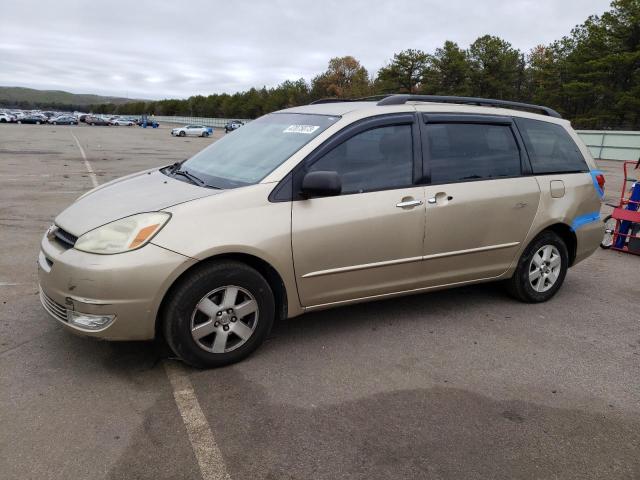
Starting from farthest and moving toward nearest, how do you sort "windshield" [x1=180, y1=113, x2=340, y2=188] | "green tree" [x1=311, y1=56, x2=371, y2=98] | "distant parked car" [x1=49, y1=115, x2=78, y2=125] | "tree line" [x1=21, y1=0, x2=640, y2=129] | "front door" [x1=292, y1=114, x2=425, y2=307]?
1. "green tree" [x1=311, y1=56, x2=371, y2=98]
2. "distant parked car" [x1=49, y1=115, x2=78, y2=125]
3. "tree line" [x1=21, y1=0, x2=640, y2=129]
4. "windshield" [x1=180, y1=113, x2=340, y2=188]
5. "front door" [x1=292, y1=114, x2=425, y2=307]

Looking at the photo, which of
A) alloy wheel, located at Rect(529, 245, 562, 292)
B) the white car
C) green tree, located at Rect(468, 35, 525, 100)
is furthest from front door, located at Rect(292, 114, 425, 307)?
green tree, located at Rect(468, 35, 525, 100)

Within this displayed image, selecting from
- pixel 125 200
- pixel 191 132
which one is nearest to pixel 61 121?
pixel 191 132

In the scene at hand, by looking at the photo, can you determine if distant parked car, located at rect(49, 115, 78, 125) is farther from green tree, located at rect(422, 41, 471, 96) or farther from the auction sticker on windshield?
the auction sticker on windshield

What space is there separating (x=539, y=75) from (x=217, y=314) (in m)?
63.7

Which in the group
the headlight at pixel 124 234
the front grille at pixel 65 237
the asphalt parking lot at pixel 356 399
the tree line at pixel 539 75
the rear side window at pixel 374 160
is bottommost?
the asphalt parking lot at pixel 356 399

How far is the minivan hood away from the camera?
3455 millimetres

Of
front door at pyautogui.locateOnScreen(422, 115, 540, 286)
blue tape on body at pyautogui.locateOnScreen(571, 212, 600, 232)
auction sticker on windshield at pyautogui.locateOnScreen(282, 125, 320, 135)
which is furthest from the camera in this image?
blue tape on body at pyautogui.locateOnScreen(571, 212, 600, 232)

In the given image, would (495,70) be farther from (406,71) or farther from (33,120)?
(33,120)

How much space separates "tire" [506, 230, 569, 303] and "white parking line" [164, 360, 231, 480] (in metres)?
3.06

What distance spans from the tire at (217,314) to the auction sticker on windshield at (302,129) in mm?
1162

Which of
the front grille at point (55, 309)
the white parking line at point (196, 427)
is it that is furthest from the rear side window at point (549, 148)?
the front grille at point (55, 309)

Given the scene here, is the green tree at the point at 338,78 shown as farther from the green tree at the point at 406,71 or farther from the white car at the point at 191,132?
the white car at the point at 191,132

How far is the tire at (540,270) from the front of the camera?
4.86 metres

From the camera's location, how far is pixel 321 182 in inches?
139
